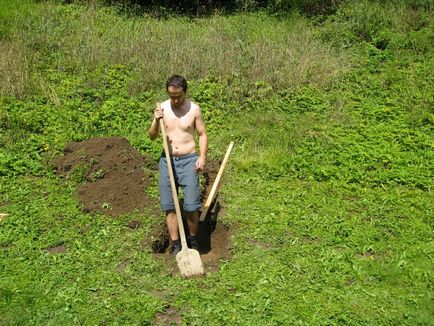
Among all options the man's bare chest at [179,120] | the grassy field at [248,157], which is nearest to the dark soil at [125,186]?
the grassy field at [248,157]

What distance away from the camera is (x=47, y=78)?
9.01m

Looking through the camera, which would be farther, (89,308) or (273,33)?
(273,33)

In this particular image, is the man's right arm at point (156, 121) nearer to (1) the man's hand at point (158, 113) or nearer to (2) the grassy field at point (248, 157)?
(1) the man's hand at point (158, 113)

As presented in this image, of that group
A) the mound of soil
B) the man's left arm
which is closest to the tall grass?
the mound of soil

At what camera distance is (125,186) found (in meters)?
6.36

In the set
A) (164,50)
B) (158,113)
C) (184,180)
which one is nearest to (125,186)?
(184,180)

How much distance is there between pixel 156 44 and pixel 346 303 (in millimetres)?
7162

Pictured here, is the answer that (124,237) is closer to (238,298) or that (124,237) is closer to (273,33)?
(238,298)

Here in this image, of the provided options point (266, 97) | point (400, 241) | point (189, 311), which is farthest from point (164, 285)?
point (266, 97)

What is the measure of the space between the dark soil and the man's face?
1.40m

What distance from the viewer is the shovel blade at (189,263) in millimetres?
4949

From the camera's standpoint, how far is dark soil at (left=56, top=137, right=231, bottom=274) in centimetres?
563

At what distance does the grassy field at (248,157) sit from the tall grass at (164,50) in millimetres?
41

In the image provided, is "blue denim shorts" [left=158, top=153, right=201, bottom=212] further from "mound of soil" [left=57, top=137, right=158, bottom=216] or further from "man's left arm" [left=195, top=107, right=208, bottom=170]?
"mound of soil" [left=57, top=137, right=158, bottom=216]
